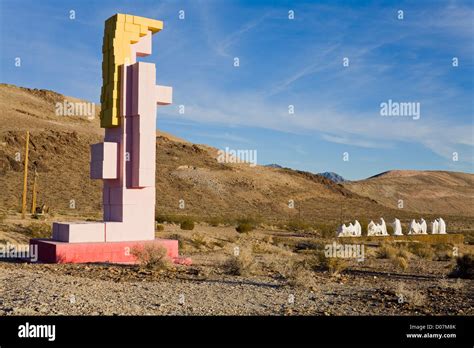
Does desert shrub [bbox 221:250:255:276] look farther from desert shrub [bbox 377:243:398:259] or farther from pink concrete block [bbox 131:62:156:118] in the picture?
desert shrub [bbox 377:243:398:259]

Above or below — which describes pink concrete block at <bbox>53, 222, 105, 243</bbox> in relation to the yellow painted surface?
below

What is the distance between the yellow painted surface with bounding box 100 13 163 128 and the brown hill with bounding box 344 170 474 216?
308 feet

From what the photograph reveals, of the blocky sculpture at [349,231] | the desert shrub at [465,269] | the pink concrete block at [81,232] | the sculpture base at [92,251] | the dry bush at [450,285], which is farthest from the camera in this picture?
the blocky sculpture at [349,231]

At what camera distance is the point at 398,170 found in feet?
611

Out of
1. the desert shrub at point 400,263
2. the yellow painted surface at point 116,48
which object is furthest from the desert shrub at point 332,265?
the yellow painted surface at point 116,48

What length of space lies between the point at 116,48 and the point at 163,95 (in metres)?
2.06

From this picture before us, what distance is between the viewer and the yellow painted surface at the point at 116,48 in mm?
18094

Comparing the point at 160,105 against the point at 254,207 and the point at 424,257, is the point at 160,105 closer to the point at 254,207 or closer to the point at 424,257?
the point at 424,257

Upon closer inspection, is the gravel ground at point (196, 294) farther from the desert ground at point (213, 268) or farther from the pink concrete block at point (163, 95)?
the pink concrete block at point (163, 95)

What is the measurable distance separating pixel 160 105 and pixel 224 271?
6.14 metres

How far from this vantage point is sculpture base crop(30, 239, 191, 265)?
54.6 ft

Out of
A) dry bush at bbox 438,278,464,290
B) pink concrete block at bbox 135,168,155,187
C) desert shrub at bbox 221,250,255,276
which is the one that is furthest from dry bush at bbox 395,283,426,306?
pink concrete block at bbox 135,168,155,187

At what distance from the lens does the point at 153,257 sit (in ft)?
52.0
